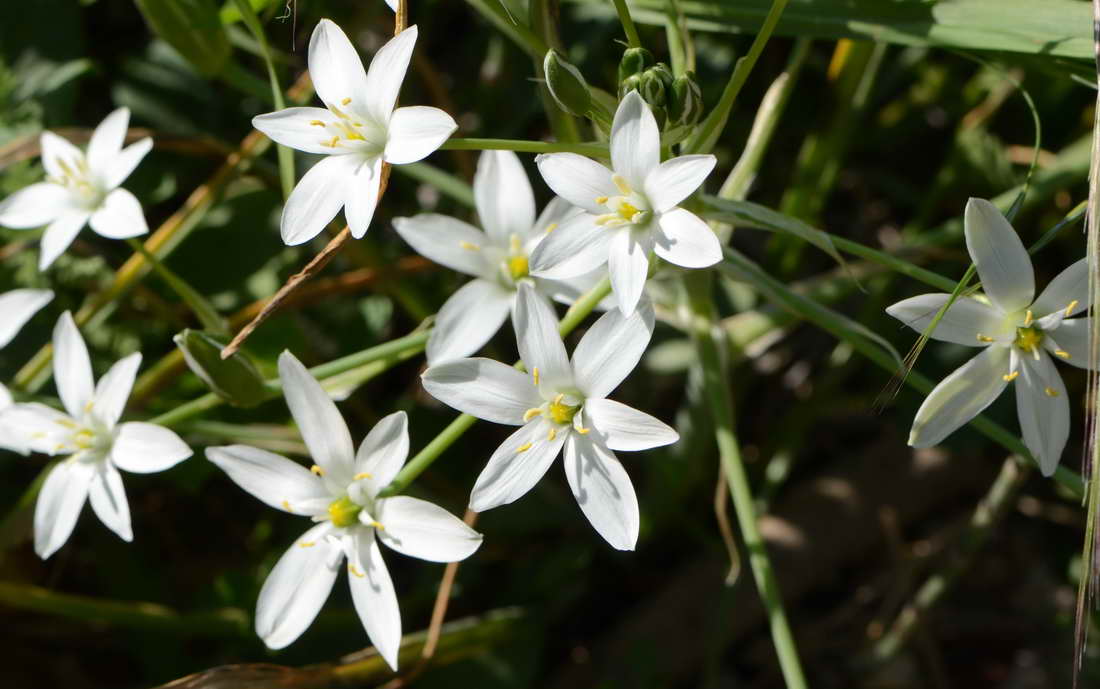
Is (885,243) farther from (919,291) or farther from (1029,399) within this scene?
(1029,399)

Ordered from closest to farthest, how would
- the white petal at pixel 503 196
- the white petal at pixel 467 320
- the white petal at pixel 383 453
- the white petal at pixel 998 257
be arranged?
the white petal at pixel 998 257 < the white petal at pixel 383 453 < the white petal at pixel 467 320 < the white petal at pixel 503 196

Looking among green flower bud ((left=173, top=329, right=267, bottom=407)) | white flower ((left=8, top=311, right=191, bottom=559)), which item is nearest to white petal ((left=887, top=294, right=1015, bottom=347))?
green flower bud ((left=173, top=329, right=267, bottom=407))

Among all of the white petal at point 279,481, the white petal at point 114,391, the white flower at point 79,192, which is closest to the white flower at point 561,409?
the white petal at point 279,481

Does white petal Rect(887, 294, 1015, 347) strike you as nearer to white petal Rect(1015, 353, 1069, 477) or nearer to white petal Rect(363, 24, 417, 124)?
white petal Rect(1015, 353, 1069, 477)

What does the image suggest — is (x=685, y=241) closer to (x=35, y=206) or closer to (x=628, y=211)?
(x=628, y=211)

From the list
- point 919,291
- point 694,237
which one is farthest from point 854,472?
point 694,237

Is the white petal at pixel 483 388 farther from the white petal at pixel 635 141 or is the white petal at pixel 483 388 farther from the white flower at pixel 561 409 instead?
the white petal at pixel 635 141

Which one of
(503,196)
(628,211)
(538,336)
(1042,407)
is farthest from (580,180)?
(1042,407)
